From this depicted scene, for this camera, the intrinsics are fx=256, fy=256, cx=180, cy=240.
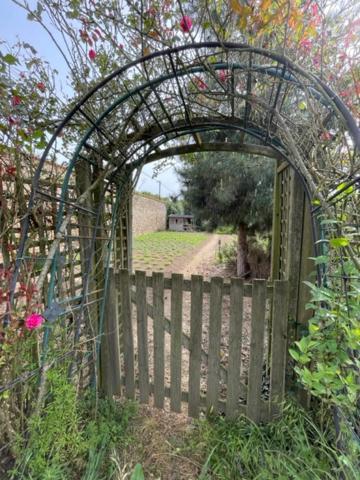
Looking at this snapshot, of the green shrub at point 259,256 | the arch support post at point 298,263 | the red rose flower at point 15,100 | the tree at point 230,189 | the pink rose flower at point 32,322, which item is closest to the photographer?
the pink rose flower at point 32,322

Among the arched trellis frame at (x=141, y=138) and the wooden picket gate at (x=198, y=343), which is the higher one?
the arched trellis frame at (x=141, y=138)

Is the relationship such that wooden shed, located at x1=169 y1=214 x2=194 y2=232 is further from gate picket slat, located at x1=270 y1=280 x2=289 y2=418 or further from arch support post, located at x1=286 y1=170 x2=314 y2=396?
gate picket slat, located at x1=270 y1=280 x2=289 y2=418

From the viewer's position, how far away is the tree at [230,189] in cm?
441

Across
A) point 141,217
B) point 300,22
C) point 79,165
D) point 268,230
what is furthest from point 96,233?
point 141,217

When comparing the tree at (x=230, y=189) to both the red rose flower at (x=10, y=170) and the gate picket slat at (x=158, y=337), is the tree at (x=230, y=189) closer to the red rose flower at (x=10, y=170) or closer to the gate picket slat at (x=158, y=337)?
the gate picket slat at (x=158, y=337)

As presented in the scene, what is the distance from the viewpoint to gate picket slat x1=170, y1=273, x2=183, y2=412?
189 cm

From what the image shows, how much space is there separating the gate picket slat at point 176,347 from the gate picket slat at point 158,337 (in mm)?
82

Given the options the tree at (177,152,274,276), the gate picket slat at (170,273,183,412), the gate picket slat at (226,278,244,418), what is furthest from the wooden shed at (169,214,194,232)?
the gate picket slat at (226,278,244,418)

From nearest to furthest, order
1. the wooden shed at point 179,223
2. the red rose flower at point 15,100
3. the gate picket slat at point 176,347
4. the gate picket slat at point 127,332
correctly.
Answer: the red rose flower at point 15,100, the gate picket slat at point 176,347, the gate picket slat at point 127,332, the wooden shed at point 179,223

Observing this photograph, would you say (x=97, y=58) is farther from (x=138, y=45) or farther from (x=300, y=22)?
(x=300, y=22)

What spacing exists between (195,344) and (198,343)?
2cm

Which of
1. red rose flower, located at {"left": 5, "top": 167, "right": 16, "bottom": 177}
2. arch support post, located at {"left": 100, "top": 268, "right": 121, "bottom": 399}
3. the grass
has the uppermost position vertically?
red rose flower, located at {"left": 5, "top": 167, "right": 16, "bottom": 177}

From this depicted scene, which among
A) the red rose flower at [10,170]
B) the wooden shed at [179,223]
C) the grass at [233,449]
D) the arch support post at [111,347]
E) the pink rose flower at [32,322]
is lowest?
the grass at [233,449]

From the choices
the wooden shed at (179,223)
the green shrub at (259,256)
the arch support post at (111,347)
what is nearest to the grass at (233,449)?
the arch support post at (111,347)
